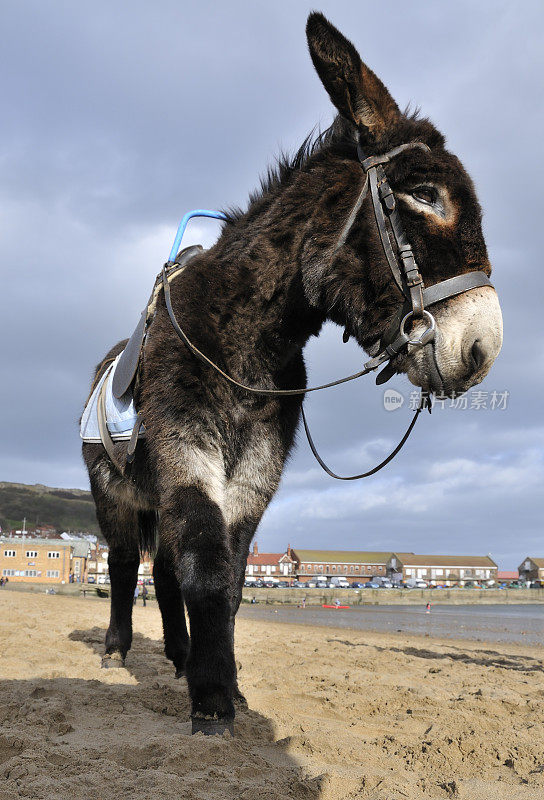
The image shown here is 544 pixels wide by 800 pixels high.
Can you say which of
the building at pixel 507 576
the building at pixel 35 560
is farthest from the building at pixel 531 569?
the building at pixel 35 560

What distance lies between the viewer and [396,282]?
3.13 m

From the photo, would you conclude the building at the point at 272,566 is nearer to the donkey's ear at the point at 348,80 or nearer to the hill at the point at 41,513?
the hill at the point at 41,513

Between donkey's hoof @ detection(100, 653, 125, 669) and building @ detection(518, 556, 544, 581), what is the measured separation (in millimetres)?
127469

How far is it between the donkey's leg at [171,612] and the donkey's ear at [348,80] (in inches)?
151

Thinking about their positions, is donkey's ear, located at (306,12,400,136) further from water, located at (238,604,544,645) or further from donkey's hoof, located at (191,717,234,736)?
water, located at (238,604,544,645)

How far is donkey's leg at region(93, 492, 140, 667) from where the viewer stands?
5688mm

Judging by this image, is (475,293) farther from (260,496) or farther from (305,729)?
(305,729)

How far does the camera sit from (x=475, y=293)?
302cm

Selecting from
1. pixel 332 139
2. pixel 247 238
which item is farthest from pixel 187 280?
pixel 332 139

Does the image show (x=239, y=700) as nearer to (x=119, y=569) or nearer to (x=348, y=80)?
(x=119, y=569)

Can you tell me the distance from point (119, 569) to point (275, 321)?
3.34m

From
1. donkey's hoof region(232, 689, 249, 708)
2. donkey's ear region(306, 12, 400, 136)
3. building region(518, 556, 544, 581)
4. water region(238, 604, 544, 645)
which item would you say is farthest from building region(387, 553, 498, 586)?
donkey's ear region(306, 12, 400, 136)

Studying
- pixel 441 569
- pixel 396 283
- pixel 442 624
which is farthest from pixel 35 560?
pixel 396 283

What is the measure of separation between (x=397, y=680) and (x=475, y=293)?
408cm
